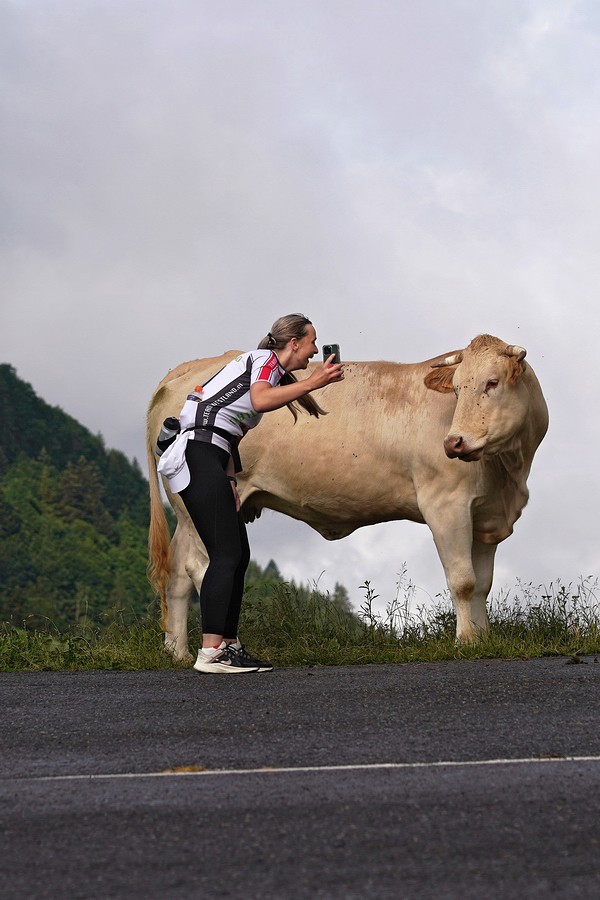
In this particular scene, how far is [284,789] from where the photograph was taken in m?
3.39

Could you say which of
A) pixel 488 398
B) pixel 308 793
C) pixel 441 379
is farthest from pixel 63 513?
pixel 308 793

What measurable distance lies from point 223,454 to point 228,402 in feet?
1.19

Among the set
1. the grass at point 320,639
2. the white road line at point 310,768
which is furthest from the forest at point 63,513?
the white road line at point 310,768

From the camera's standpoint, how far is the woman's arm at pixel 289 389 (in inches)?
241

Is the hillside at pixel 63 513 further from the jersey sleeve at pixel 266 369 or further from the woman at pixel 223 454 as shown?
the jersey sleeve at pixel 266 369

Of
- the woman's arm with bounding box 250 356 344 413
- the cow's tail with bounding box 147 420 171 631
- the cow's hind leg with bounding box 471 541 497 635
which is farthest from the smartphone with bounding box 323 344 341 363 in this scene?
the cow's hind leg with bounding box 471 541 497 635

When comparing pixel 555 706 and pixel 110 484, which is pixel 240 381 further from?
pixel 110 484

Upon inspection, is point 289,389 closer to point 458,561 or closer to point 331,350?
point 331,350

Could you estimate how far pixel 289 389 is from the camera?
6250mm

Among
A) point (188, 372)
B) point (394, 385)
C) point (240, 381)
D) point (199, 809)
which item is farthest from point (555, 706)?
point (188, 372)

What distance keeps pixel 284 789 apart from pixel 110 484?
127563mm

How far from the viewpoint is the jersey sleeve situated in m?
6.47

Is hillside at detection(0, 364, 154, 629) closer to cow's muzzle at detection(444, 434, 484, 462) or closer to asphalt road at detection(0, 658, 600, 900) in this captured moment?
cow's muzzle at detection(444, 434, 484, 462)

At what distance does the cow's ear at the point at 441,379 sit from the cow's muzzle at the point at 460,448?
880mm
